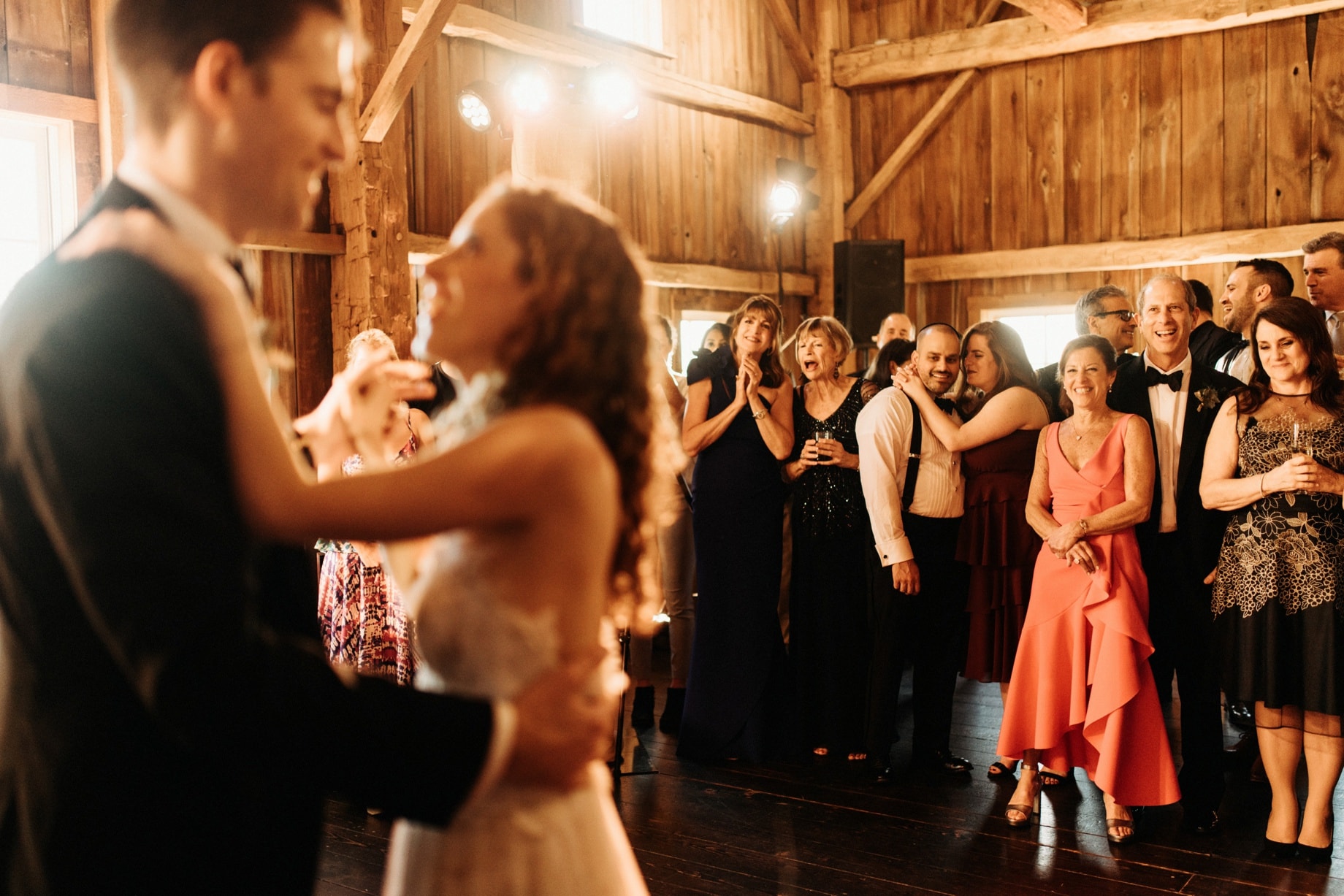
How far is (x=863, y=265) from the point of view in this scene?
8508mm

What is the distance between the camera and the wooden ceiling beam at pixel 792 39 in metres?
9.12

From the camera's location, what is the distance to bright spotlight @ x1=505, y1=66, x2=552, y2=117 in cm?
494

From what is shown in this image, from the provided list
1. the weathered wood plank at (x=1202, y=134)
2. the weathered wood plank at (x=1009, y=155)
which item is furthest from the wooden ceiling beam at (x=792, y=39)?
the weathered wood plank at (x=1202, y=134)

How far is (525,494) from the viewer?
103cm

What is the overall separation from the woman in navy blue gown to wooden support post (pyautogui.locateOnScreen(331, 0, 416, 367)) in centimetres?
179

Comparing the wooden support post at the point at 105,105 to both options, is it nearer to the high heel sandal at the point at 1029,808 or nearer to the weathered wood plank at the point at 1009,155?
the high heel sandal at the point at 1029,808

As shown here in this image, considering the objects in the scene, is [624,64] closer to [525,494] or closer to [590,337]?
[590,337]

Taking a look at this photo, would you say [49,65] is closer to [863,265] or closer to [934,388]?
[934,388]

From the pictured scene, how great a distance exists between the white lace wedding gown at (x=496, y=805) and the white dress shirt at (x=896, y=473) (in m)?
2.94

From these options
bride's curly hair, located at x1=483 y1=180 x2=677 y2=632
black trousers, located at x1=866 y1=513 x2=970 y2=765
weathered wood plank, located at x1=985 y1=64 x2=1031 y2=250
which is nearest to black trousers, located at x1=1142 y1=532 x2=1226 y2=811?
black trousers, located at x1=866 y1=513 x2=970 y2=765

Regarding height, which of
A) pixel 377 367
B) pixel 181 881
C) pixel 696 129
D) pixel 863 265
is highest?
pixel 696 129

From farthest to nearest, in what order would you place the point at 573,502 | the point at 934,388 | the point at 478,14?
the point at 478,14
the point at 934,388
the point at 573,502

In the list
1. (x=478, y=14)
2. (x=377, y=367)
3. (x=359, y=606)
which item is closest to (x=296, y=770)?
(x=377, y=367)

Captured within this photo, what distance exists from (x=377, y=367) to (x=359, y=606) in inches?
103
